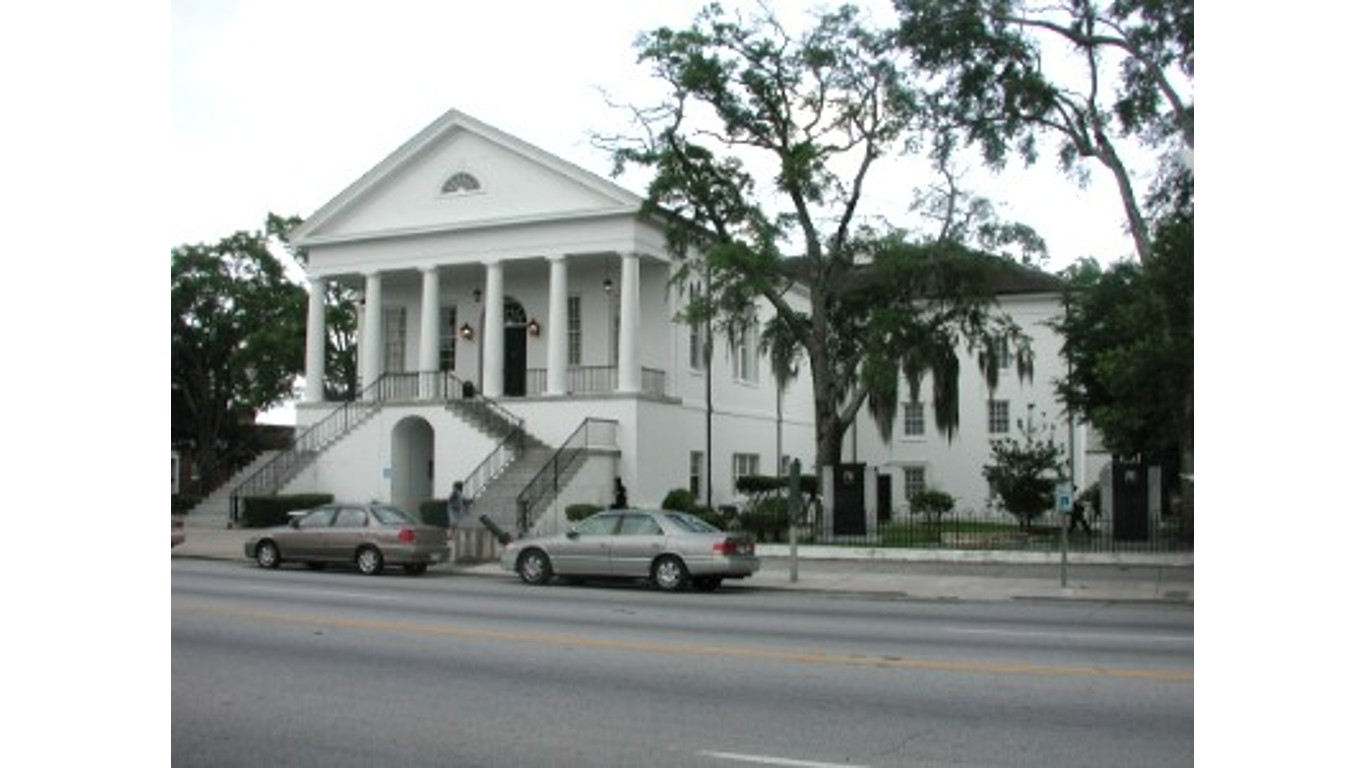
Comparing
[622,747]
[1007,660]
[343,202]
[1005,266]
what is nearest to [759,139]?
[1005,266]

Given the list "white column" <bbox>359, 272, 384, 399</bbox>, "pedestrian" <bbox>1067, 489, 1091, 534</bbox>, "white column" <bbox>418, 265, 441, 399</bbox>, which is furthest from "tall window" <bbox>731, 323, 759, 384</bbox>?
"pedestrian" <bbox>1067, 489, 1091, 534</bbox>

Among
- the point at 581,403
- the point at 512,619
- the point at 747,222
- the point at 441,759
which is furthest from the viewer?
the point at 581,403

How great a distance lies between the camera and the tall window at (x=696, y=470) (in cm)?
3778

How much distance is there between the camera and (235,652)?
1169 cm

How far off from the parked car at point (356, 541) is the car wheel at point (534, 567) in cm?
249

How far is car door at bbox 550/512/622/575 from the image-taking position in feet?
69.9

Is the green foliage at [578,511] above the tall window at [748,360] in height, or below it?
below

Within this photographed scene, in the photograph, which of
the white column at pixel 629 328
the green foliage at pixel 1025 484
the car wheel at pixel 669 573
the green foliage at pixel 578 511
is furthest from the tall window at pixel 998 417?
the car wheel at pixel 669 573

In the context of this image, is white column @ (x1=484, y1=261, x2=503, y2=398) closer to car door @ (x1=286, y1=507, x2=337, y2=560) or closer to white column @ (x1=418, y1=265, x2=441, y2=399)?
white column @ (x1=418, y1=265, x2=441, y2=399)

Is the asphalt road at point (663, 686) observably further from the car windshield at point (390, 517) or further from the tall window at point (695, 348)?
the tall window at point (695, 348)

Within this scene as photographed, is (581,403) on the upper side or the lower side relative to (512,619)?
upper

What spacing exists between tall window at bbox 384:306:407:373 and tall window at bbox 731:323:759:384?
10.8 m

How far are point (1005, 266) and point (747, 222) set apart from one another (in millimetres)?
6497
